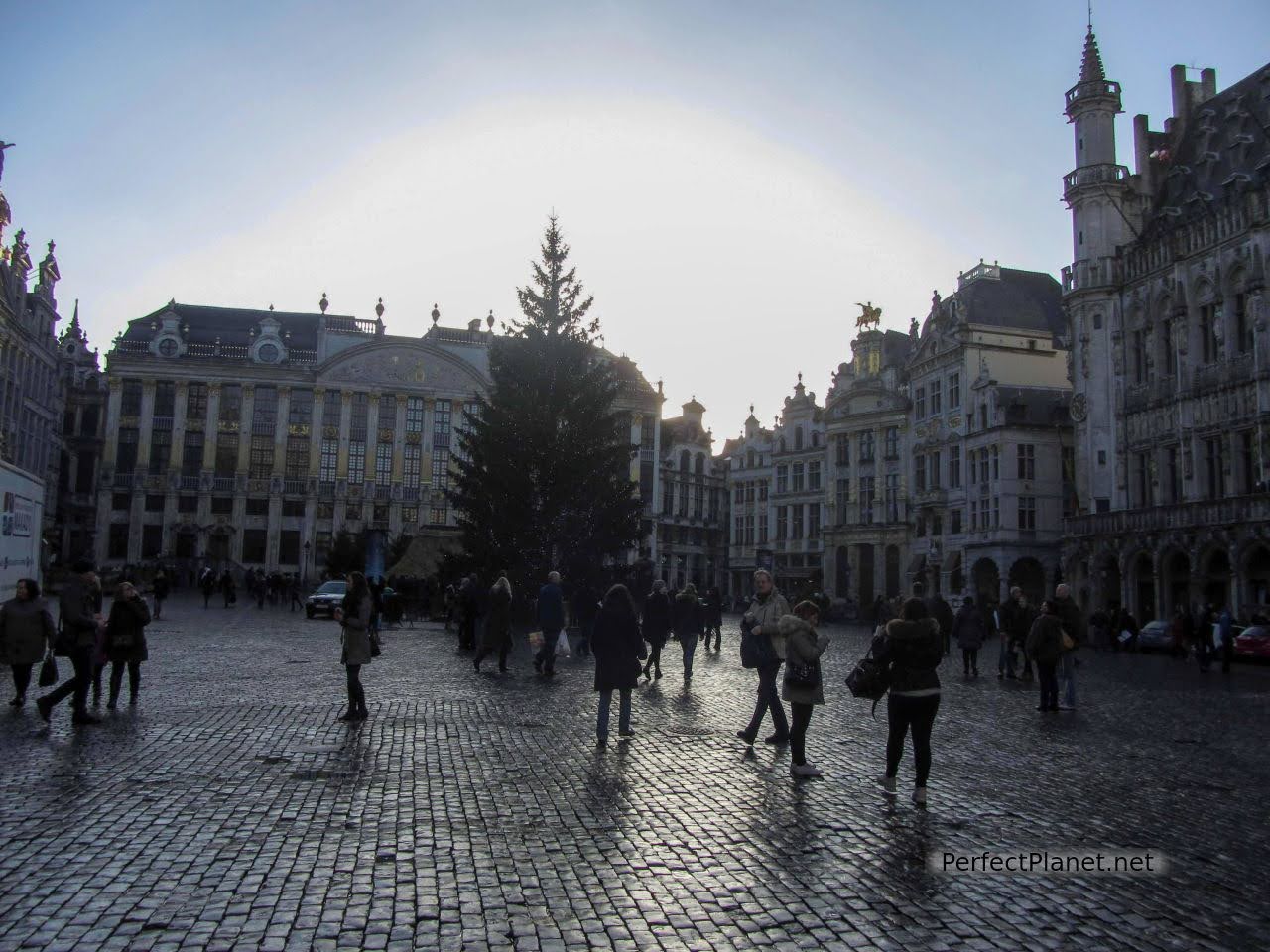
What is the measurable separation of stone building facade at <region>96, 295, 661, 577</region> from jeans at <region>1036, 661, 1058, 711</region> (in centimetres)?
6586

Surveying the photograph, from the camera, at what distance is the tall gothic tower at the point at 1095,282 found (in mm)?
47219

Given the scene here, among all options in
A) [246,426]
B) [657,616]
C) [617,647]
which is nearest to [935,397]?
[657,616]

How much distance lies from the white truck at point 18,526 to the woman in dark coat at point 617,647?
37.8 feet

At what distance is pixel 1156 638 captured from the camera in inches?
1415

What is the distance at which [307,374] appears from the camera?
269 feet

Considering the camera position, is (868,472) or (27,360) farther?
(868,472)

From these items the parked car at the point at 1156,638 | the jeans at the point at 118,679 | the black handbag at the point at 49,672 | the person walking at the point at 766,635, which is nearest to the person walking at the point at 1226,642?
the parked car at the point at 1156,638

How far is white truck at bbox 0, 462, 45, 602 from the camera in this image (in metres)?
18.1

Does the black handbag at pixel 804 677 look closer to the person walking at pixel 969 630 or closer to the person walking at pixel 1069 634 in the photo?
the person walking at pixel 1069 634

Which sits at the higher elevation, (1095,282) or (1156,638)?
(1095,282)

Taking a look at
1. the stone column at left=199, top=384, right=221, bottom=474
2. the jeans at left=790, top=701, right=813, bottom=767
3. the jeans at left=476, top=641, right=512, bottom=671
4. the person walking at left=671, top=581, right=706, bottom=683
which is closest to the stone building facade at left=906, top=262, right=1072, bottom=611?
the person walking at left=671, top=581, right=706, bottom=683

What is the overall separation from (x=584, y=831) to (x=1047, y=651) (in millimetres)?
10256

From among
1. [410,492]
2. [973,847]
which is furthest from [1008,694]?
[410,492]

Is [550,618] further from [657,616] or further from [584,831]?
[584,831]
